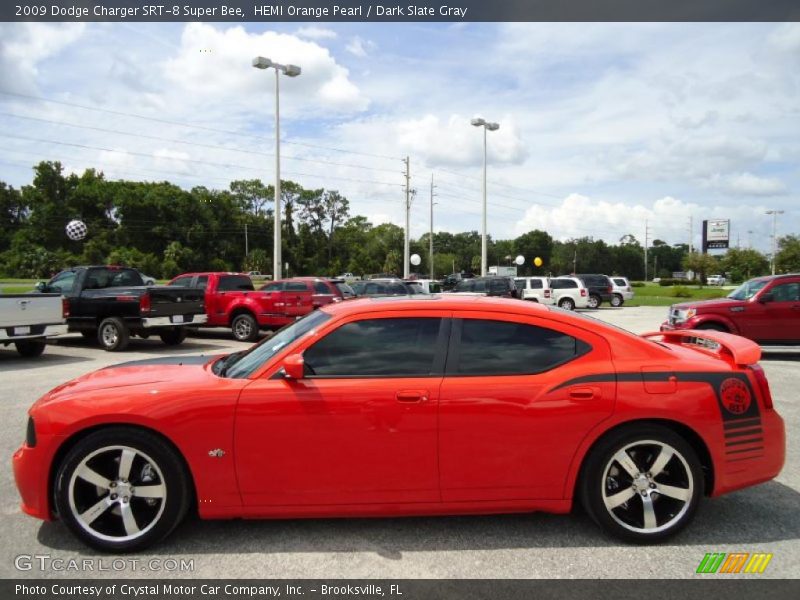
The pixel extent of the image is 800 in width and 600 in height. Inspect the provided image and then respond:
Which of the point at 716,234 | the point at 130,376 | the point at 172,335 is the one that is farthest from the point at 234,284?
the point at 716,234

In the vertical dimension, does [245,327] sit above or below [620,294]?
below

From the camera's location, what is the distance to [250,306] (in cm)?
1548

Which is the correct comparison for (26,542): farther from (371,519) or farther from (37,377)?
(37,377)

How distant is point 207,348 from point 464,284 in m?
14.1

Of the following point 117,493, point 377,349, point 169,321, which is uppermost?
point 377,349

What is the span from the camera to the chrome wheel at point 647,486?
362 cm

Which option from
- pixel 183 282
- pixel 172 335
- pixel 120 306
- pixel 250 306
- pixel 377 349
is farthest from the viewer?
pixel 183 282

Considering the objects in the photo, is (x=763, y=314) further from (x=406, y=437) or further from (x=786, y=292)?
(x=406, y=437)

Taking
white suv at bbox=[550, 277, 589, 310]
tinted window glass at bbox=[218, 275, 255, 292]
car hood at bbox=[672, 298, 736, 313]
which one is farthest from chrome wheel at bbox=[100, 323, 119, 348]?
white suv at bbox=[550, 277, 589, 310]

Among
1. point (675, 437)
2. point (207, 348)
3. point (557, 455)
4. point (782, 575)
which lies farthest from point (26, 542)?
point (207, 348)

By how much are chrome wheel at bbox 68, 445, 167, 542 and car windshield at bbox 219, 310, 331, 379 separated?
0.73 m

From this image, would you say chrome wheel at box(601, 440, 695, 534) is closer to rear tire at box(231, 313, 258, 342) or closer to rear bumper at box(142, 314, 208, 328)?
rear bumper at box(142, 314, 208, 328)

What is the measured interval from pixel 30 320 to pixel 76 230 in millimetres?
75796

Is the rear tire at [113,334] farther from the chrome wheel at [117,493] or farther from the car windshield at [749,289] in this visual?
the car windshield at [749,289]
